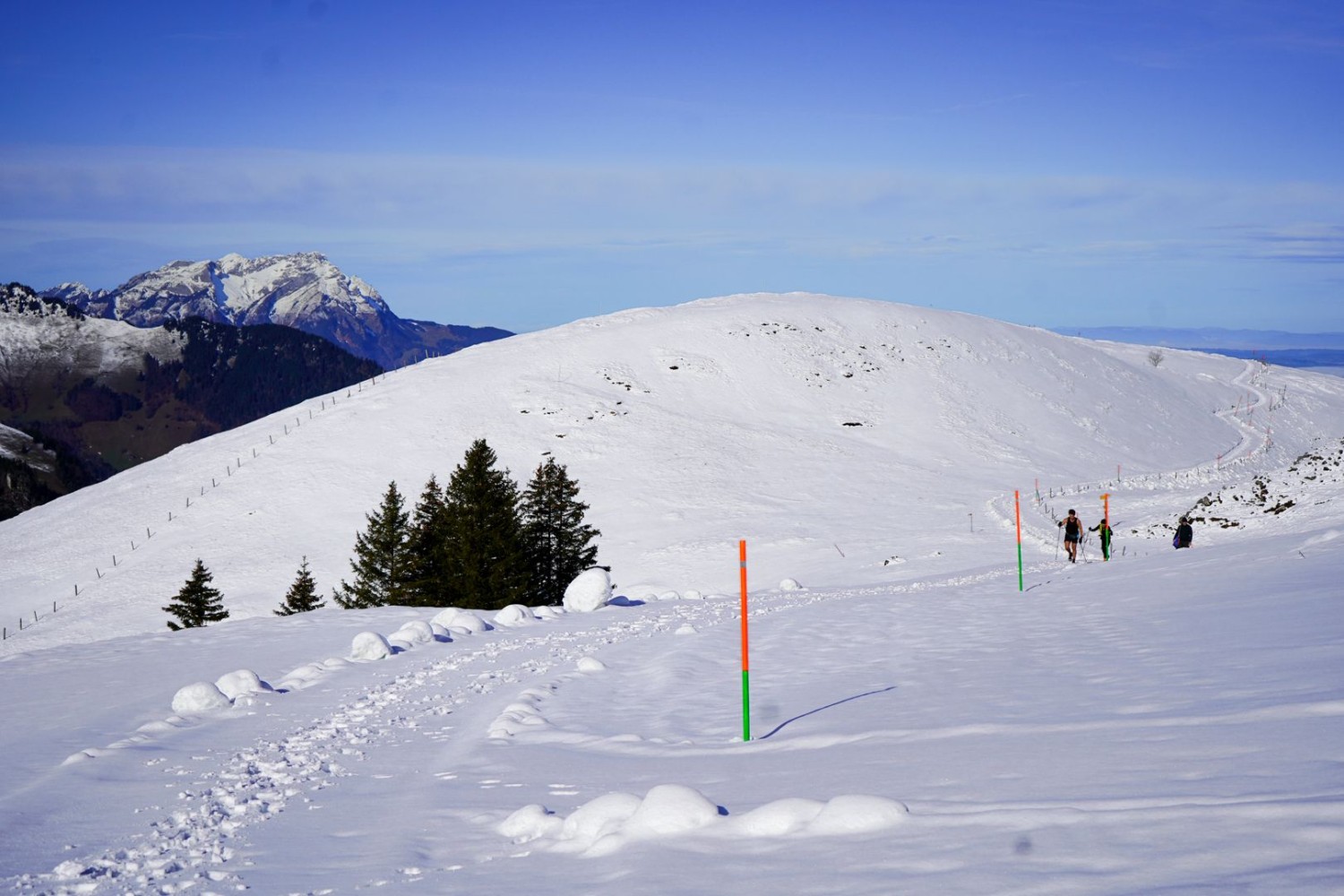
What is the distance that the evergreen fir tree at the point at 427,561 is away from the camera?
40.4m

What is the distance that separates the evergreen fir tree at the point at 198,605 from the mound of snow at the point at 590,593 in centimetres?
2985

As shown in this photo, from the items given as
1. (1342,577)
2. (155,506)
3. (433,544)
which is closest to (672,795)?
(1342,577)

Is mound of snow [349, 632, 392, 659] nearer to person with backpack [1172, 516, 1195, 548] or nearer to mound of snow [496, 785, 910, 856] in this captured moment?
mound of snow [496, 785, 910, 856]

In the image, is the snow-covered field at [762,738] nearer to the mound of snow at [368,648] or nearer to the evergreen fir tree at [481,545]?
the mound of snow at [368,648]

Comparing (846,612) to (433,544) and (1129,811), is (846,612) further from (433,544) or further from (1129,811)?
(433,544)

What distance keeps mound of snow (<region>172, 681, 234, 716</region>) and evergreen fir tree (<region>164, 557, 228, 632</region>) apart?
1521 inches

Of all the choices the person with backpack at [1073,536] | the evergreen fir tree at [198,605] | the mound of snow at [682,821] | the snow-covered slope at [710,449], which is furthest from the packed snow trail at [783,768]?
the evergreen fir tree at [198,605]

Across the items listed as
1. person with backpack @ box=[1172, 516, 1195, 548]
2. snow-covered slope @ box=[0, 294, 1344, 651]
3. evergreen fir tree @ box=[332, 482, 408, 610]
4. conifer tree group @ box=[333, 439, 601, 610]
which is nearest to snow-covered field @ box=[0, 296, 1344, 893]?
person with backpack @ box=[1172, 516, 1195, 548]

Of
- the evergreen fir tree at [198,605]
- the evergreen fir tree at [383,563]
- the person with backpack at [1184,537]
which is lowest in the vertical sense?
the evergreen fir tree at [198,605]

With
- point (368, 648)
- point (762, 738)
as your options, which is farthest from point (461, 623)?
point (762, 738)

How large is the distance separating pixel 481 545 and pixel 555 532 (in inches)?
252

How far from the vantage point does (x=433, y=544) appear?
43.3 m

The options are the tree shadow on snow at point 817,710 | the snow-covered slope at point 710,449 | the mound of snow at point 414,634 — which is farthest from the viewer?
the snow-covered slope at point 710,449

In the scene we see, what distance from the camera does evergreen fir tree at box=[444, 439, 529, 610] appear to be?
38406 mm
